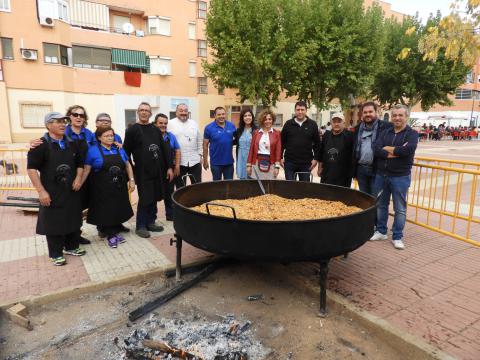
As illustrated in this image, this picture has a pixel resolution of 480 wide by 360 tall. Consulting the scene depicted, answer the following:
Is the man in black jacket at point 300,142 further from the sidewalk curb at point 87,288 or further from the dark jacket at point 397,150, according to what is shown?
the sidewalk curb at point 87,288

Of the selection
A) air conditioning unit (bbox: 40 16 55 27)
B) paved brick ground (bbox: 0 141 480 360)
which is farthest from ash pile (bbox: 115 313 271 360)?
air conditioning unit (bbox: 40 16 55 27)

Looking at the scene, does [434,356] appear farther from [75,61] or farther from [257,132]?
[75,61]

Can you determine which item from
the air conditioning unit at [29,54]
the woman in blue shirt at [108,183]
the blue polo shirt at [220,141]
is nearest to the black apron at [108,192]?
the woman in blue shirt at [108,183]

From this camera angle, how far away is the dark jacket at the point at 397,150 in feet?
14.9

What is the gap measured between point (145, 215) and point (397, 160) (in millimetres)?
3727

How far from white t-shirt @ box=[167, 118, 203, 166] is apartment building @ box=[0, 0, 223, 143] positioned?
2072 centimetres

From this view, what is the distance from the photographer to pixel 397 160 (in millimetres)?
4625

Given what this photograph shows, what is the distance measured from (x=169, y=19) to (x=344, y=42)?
1431cm

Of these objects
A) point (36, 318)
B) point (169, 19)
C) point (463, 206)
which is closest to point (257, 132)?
point (36, 318)

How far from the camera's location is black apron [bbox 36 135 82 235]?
4008mm

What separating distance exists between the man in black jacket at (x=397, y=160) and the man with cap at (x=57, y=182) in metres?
3.84

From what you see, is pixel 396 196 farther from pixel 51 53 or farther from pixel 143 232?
pixel 51 53

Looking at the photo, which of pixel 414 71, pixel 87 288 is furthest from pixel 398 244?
pixel 414 71

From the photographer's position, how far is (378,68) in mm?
21906
